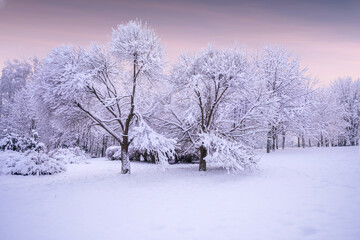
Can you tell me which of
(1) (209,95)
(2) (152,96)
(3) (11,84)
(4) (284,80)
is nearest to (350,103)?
(4) (284,80)

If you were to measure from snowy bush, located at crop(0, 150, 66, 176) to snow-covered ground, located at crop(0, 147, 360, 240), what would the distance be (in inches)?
85.7

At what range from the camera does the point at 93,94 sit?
403 inches

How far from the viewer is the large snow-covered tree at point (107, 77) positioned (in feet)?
28.1

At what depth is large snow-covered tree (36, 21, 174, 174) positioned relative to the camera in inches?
337

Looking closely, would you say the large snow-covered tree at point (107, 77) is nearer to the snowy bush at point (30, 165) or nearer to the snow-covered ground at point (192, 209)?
the snowy bush at point (30, 165)

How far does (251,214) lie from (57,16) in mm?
15042

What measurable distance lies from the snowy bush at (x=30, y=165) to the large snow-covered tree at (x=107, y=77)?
2345 mm

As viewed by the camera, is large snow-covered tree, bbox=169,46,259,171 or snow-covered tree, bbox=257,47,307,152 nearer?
large snow-covered tree, bbox=169,46,259,171

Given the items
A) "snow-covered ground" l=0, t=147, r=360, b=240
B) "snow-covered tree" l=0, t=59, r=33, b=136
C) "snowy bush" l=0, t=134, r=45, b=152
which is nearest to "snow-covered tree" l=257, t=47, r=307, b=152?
"snow-covered ground" l=0, t=147, r=360, b=240

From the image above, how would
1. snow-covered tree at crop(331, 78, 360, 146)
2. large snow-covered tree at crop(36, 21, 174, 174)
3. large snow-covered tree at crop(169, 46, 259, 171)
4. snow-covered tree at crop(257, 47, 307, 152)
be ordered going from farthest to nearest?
snow-covered tree at crop(331, 78, 360, 146) < snow-covered tree at crop(257, 47, 307, 152) < large snow-covered tree at crop(169, 46, 259, 171) < large snow-covered tree at crop(36, 21, 174, 174)

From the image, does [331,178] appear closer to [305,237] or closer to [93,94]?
[305,237]

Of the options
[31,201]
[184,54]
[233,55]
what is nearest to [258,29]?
[233,55]

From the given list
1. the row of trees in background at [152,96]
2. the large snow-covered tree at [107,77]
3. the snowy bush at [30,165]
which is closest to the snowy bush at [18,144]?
the snowy bush at [30,165]

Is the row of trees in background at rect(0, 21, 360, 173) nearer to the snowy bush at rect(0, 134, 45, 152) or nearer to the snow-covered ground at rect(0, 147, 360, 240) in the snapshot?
the snow-covered ground at rect(0, 147, 360, 240)
